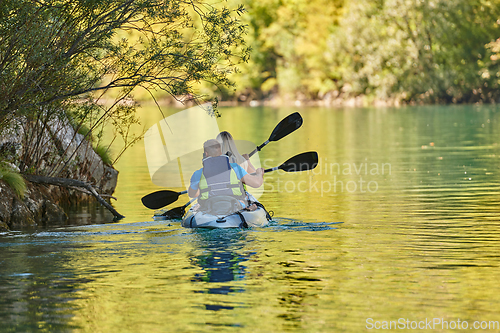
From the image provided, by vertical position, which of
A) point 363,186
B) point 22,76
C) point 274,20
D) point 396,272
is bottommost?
→ point 396,272

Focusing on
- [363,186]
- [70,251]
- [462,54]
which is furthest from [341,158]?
[462,54]

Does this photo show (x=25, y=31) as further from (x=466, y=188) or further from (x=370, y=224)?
(x=466, y=188)

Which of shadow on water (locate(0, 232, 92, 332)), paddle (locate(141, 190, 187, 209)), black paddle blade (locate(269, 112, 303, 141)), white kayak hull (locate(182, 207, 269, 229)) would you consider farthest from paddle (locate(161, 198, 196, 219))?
shadow on water (locate(0, 232, 92, 332))

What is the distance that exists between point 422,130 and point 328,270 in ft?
97.0

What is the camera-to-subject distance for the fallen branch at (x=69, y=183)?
1419 cm

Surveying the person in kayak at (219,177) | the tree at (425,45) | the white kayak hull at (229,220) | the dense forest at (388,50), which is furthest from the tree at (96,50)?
the tree at (425,45)

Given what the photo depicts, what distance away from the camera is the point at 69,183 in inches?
564

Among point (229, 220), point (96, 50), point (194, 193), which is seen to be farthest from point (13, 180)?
point (229, 220)

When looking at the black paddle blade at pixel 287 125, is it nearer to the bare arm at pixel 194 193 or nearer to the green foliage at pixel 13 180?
the bare arm at pixel 194 193

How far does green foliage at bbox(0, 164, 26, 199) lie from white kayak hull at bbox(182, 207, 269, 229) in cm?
331

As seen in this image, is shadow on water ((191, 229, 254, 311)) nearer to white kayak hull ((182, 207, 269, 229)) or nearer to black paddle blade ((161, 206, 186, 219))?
white kayak hull ((182, 207, 269, 229))

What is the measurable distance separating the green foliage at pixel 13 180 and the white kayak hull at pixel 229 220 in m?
3.31

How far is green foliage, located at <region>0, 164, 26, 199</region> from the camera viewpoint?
13.9 metres

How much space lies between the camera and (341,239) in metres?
11.8
